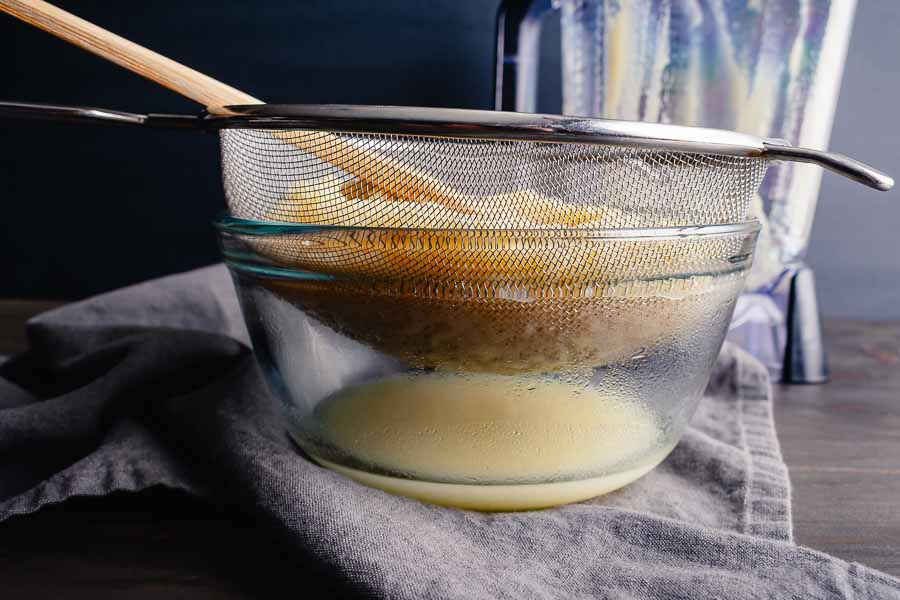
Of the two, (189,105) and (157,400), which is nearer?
(157,400)

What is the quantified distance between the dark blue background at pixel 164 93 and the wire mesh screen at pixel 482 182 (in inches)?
22.2

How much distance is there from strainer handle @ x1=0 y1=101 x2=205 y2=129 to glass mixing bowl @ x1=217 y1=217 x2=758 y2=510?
5 centimetres

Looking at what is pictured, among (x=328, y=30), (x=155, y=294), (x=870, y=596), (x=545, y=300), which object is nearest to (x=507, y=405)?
(x=545, y=300)

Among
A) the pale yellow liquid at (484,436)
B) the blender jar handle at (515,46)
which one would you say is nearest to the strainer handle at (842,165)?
the pale yellow liquid at (484,436)

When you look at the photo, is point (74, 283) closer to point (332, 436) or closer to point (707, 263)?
point (332, 436)

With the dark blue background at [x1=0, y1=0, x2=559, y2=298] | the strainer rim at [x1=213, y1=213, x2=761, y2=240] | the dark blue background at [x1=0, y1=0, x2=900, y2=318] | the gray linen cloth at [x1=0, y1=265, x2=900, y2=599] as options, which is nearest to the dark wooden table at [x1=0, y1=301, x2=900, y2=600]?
the gray linen cloth at [x1=0, y1=265, x2=900, y2=599]

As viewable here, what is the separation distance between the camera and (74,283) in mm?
994

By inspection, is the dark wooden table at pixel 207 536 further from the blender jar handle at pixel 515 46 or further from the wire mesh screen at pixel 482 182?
the blender jar handle at pixel 515 46

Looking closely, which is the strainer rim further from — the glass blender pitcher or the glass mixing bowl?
the glass blender pitcher

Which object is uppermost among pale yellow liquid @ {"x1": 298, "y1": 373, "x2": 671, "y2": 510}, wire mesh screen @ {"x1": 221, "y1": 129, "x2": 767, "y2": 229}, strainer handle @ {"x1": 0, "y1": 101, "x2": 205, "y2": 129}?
strainer handle @ {"x1": 0, "y1": 101, "x2": 205, "y2": 129}

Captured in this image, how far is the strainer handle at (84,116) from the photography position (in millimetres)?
323

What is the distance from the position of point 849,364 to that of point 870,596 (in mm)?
436

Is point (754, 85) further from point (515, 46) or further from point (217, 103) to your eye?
point (217, 103)

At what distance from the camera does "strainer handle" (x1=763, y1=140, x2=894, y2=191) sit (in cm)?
32
